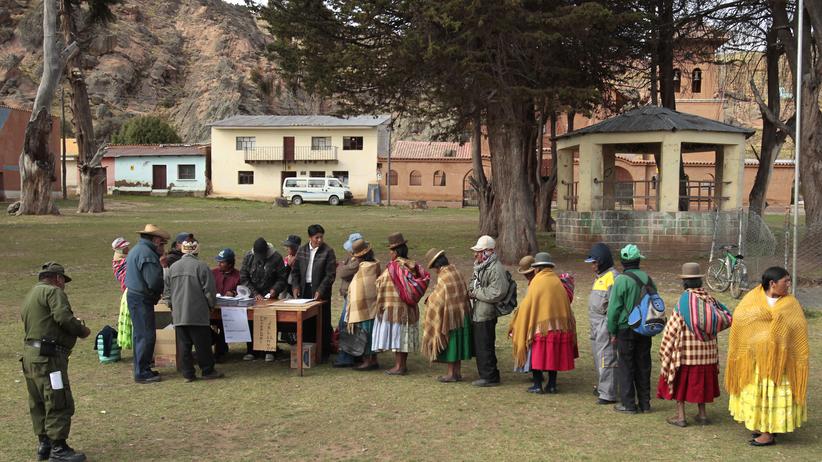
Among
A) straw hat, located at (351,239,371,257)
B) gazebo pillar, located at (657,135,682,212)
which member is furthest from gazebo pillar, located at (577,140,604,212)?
straw hat, located at (351,239,371,257)

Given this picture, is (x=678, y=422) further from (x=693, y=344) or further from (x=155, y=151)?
(x=155, y=151)

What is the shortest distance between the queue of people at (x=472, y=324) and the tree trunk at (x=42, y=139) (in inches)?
1043

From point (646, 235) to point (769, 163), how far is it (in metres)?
7.01

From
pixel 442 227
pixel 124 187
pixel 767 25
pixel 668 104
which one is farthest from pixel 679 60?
pixel 124 187

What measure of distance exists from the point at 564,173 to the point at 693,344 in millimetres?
19376

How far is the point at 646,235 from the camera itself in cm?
2191

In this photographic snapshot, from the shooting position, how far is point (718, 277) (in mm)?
15812

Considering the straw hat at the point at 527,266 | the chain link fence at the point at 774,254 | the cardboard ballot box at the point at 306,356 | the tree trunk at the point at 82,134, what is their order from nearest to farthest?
the straw hat at the point at 527,266 < the cardboard ballot box at the point at 306,356 < the chain link fence at the point at 774,254 < the tree trunk at the point at 82,134

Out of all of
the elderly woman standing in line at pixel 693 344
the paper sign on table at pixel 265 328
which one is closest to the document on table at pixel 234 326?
the paper sign on table at pixel 265 328

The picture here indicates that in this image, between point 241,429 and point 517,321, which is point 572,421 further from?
point 241,429

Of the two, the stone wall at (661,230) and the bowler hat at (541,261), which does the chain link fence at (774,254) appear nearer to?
the stone wall at (661,230)

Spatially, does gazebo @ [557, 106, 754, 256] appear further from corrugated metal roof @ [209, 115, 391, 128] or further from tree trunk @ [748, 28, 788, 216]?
corrugated metal roof @ [209, 115, 391, 128]

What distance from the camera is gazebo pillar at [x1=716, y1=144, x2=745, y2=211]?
881 inches

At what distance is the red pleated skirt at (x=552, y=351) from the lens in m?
7.76
